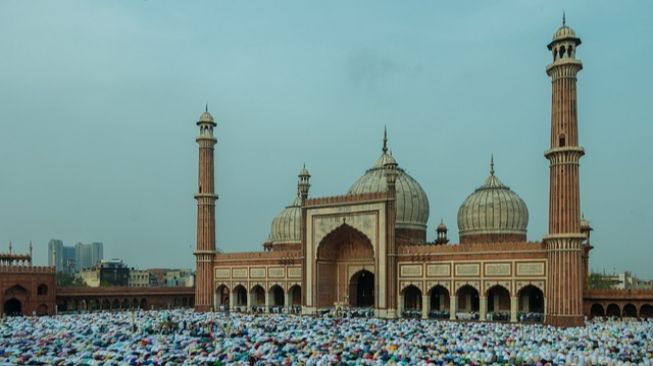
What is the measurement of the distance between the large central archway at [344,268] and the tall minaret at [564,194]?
11136mm

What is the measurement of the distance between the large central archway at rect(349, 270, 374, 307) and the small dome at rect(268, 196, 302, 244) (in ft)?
22.3

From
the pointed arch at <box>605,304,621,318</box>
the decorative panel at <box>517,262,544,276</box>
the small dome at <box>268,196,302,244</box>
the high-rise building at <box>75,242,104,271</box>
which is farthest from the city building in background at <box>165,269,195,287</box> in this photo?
the high-rise building at <box>75,242,104,271</box>

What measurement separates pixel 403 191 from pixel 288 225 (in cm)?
954

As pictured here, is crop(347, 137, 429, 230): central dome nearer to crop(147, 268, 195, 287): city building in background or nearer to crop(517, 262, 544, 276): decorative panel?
crop(517, 262, 544, 276): decorative panel

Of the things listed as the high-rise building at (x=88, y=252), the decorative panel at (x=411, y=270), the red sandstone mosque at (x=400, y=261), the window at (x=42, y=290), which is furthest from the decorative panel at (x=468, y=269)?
the high-rise building at (x=88, y=252)

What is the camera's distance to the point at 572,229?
29.7 meters

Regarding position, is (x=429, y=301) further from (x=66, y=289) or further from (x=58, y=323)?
(x=66, y=289)

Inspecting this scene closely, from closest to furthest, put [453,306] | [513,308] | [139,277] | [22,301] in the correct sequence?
[513,308]
[453,306]
[22,301]
[139,277]

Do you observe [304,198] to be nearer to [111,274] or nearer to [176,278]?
[111,274]

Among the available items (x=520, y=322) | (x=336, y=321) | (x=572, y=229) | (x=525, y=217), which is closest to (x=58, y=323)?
(x=336, y=321)

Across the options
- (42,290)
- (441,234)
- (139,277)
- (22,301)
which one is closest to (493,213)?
(441,234)

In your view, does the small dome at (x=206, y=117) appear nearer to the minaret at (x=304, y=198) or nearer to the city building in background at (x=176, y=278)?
the minaret at (x=304, y=198)

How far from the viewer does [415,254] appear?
35344 millimetres

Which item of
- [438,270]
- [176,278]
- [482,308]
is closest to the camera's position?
[482,308]
